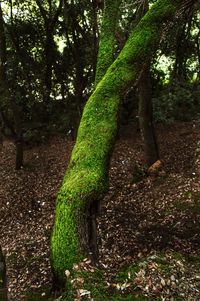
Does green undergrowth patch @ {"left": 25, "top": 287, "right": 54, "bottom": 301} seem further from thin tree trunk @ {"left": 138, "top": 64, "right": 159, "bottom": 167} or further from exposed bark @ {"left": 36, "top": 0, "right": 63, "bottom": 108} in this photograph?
exposed bark @ {"left": 36, "top": 0, "right": 63, "bottom": 108}

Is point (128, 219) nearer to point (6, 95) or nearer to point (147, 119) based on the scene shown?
point (147, 119)

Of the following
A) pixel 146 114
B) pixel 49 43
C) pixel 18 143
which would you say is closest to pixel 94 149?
pixel 146 114

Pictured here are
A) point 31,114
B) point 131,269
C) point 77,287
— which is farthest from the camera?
point 31,114

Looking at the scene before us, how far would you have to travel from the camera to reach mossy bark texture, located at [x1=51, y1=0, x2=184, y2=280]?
5.19 m

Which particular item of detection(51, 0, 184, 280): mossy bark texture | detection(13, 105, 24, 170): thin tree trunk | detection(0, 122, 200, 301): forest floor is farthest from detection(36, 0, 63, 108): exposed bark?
detection(51, 0, 184, 280): mossy bark texture

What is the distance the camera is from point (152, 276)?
18.0 feet

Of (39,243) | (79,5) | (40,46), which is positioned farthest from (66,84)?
(39,243)

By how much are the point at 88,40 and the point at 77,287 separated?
10656mm

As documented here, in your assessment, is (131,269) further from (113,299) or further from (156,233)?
(156,233)

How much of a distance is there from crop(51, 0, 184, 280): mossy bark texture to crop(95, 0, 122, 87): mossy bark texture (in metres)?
0.56

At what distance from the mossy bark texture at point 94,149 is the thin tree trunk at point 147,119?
107 inches

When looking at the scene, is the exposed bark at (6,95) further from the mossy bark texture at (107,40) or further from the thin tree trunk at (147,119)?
the mossy bark texture at (107,40)

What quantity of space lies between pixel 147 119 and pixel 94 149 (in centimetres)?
447

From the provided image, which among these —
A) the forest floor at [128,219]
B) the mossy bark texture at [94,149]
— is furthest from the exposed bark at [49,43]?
the mossy bark texture at [94,149]
